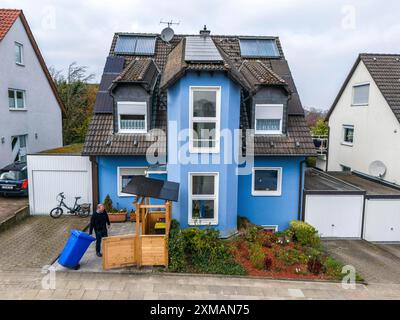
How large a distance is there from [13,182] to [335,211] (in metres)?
14.3

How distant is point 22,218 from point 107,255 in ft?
19.9

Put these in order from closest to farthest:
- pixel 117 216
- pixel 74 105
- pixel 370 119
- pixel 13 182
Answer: pixel 117 216, pixel 13 182, pixel 370 119, pixel 74 105

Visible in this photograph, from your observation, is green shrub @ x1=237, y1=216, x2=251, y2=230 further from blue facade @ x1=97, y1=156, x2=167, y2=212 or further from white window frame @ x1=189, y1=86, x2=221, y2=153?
blue facade @ x1=97, y1=156, x2=167, y2=212

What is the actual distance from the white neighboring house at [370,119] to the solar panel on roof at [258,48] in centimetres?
579

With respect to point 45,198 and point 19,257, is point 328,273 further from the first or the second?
point 45,198

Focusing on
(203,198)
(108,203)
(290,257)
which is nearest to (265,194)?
Result: (203,198)

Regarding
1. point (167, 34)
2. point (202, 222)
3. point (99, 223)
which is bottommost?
point (202, 222)

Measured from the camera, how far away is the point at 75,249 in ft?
28.6

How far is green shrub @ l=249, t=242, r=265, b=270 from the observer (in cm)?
954

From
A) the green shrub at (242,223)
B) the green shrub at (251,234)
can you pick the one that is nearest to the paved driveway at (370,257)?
the green shrub at (251,234)

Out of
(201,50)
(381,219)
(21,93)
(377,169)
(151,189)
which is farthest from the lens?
(21,93)

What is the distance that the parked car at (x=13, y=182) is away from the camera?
567 inches

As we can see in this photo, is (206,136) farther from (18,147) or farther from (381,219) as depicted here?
(18,147)

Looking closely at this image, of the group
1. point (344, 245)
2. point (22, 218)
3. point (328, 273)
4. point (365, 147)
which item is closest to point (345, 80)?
point (365, 147)
